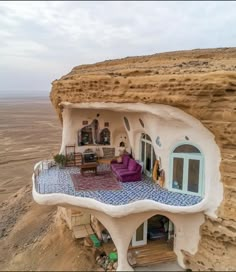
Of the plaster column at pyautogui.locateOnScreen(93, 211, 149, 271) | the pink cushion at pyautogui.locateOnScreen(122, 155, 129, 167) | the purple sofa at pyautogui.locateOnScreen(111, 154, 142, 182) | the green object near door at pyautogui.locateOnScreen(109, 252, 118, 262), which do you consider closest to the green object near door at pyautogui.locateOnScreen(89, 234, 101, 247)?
the green object near door at pyautogui.locateOnScreen(109, 252, 118, 262)

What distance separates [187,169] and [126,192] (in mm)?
2653

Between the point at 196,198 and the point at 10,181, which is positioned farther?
the point at 10,181

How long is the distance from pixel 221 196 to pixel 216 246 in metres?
1.98

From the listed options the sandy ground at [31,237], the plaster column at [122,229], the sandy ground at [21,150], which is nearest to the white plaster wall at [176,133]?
the plaster column at [122,229]

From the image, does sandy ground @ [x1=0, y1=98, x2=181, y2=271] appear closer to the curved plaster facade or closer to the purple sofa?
the curved plaster facade

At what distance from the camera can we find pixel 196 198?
11.7 meters

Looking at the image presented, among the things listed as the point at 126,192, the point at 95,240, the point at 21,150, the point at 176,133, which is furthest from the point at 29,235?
the point at 21,150

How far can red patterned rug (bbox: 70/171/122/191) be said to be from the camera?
12500mm

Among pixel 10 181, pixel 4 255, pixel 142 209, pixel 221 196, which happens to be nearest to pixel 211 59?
pixel 221 196

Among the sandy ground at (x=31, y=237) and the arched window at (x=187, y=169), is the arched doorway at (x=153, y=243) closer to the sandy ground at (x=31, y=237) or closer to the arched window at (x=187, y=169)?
the sandy ground at (x=31, y=237)

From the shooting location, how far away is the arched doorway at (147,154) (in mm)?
14008

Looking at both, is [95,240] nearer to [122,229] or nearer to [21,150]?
[122,229]

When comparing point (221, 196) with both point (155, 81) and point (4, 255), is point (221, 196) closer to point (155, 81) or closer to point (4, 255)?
point (155, 81)

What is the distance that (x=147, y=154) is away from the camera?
567 inches
